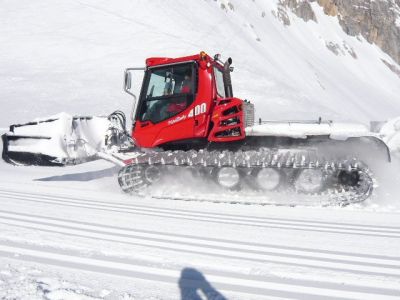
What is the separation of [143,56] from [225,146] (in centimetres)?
1921

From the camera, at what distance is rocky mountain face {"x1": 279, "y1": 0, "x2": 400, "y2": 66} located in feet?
213

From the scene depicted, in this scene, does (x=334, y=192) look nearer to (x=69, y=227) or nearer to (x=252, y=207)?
(x=252, y=207)

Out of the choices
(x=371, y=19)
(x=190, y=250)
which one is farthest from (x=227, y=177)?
(x=371, y=19)

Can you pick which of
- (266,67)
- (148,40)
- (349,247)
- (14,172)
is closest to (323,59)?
(266,67)

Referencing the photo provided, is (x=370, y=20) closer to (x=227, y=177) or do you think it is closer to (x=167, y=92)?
(x=167, y=92)

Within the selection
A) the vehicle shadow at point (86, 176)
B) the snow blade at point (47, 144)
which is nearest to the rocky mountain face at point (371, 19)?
the vehicle shadow at point (86, 176)

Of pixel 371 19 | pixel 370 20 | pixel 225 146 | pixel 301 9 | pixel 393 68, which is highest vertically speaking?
pixel 371 19

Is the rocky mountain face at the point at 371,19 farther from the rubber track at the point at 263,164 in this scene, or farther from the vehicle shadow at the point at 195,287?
the vehicle shadow at the point at 195,287

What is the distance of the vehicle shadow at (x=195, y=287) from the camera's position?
303 centimetres

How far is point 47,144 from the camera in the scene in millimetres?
9461

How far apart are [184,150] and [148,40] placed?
2134 cm

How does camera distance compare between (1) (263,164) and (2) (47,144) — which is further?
(2) (47,144)

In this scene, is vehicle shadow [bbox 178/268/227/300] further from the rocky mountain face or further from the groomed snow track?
the rocky mountain face

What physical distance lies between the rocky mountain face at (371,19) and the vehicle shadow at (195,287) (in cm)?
6498
